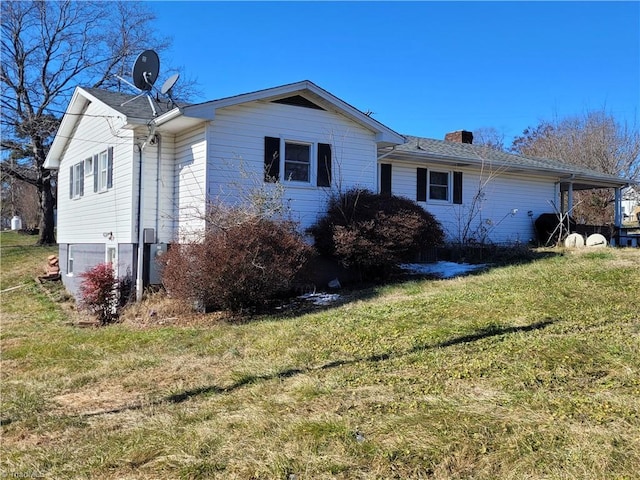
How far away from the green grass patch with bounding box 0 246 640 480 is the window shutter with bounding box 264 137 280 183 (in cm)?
422

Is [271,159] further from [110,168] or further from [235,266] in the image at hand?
[110,168]

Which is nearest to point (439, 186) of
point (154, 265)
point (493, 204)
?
point (493, 204)

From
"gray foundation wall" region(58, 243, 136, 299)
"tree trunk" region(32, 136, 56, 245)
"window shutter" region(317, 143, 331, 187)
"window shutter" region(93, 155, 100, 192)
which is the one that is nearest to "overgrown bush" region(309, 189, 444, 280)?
"window shutter" region(317, 143, 331, 187)

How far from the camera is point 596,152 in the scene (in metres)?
31.5

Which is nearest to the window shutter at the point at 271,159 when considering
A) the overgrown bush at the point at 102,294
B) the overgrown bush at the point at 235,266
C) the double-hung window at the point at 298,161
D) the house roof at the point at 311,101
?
the double-hung window at the point at 298,161

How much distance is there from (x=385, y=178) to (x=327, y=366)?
10.3 m

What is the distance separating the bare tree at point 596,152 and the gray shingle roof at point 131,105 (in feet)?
69.5

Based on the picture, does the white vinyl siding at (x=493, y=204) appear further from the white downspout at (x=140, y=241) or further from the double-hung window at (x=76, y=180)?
the double-hung window at (x=76, y=180)

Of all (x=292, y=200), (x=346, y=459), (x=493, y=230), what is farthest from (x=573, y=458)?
(x=493, y=230)

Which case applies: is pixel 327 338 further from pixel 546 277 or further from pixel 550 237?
pixel 550 237

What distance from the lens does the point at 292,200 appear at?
12.5m

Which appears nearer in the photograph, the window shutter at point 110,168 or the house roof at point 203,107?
the house roof at point 203,107

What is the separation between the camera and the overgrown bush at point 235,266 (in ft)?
30.9

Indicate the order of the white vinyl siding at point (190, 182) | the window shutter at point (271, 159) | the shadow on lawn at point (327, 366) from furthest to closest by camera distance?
1. the window shutter at point (271, 159)
2. the white vinyl siding at point (190, 182)
3. the shadow on lawn at point (327, 366)
